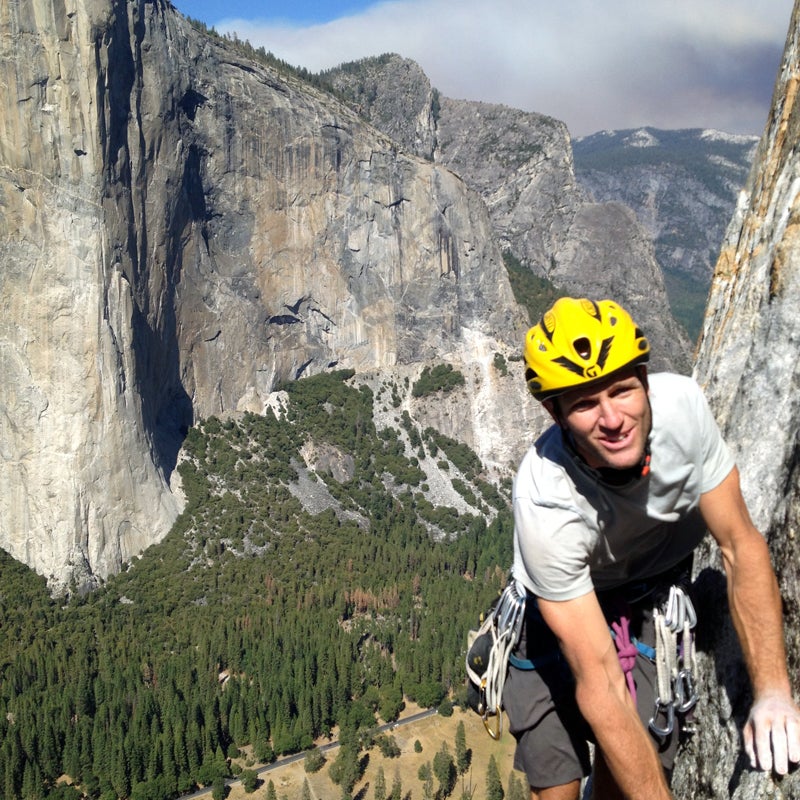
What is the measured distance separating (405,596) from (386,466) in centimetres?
2326

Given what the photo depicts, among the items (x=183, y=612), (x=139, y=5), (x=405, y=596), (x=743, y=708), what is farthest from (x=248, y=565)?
(x=743, y=708)

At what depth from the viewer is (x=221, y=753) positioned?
138 ft

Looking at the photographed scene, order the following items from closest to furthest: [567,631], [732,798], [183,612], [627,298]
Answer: [567,631], [732,798], [183,612], [627,298]

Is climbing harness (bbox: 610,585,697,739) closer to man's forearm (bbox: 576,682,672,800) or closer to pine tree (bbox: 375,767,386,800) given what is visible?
man's forearm (bbox: 576,682,672,800)

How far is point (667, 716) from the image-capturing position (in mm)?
5258

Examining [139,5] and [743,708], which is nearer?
[743,708]

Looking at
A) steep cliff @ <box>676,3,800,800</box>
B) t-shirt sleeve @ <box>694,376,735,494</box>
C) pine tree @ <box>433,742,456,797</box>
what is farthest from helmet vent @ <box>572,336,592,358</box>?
pine tree @ <box>433,742,456,797</box>

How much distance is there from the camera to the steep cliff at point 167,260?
2203 inches

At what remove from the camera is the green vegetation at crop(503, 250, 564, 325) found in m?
108

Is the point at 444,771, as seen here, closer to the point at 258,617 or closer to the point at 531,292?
the point at 258,617

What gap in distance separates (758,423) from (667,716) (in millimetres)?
2208

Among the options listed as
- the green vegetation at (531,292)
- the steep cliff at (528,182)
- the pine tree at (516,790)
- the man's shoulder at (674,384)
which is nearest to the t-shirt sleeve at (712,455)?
the man's shoulder at (674,384)

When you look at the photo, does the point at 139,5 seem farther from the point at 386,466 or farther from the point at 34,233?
the point at 386,466

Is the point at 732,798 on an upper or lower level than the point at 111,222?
lower
